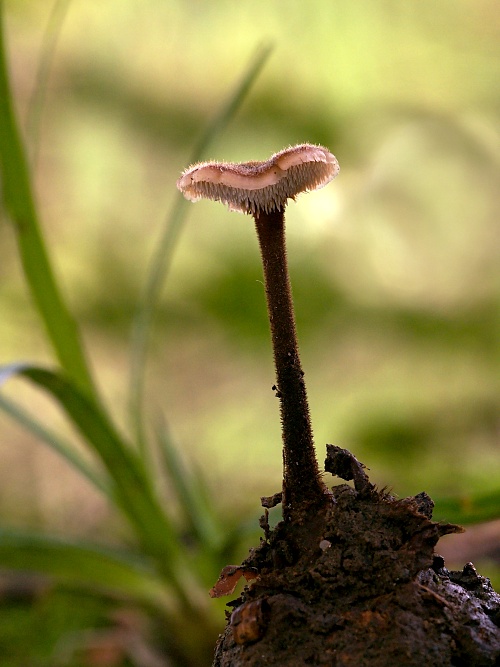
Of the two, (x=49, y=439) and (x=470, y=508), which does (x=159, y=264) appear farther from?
(x=470, y=508)

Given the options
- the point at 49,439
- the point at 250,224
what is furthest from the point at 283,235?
the point at 250,224

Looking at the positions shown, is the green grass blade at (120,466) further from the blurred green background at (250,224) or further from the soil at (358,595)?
the blurred green background at (250,224)

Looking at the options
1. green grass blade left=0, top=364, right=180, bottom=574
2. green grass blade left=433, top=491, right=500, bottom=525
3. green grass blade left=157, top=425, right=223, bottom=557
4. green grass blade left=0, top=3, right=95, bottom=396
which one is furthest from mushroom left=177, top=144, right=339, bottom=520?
green grass blade left=157, top=425, right=223, bottom=557

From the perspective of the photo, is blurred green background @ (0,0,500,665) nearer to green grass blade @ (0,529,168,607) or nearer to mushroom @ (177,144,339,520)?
green grass blade @ (0,529,168,607)

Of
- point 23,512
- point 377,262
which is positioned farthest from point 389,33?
point 23,512

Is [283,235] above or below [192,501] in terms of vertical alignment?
below

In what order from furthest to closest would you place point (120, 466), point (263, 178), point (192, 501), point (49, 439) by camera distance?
point (192, 501) → point (49, 439) → point (120, 466) → point (263, 178)

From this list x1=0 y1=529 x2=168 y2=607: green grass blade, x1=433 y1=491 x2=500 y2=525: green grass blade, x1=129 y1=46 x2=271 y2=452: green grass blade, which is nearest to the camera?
x1=433 y1=491 x2=500 y2=525: green grass blade
